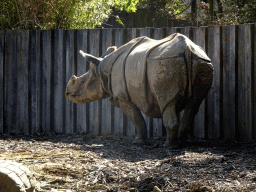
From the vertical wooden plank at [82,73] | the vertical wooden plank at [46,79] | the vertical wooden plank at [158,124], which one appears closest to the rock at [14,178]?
the vertical wooden plank at [158,124]

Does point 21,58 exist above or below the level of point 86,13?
below

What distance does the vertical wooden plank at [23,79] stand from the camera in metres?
8.02

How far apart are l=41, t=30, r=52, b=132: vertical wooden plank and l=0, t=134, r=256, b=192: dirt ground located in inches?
79.2

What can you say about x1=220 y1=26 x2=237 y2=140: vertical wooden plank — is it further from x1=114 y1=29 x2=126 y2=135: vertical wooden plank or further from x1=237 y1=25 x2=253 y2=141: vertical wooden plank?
x1=114 y1=29 x2=126 y2=135: vertical wooden plank

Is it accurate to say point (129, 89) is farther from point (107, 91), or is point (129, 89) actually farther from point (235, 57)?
point (235, 57)

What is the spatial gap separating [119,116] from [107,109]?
0.30 metres

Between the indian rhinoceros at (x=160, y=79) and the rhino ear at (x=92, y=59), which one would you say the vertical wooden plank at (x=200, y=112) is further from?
the rhino ear at (x=92, y=59)

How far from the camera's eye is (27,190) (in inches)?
122

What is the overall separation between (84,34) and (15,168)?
16.4 feet

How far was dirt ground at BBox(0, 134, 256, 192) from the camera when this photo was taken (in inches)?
136

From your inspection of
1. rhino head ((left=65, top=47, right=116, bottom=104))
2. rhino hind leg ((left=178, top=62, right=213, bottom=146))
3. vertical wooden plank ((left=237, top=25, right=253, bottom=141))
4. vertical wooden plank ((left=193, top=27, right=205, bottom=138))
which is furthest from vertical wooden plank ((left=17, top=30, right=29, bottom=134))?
vertical wooden plank ((left=237, top=25, right=253, bottom=141))

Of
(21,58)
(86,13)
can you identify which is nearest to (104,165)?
(21,58)

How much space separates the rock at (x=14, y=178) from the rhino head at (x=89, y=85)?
11.0 feet

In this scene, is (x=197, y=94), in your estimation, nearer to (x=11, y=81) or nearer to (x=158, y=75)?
(x=158, y=75)
